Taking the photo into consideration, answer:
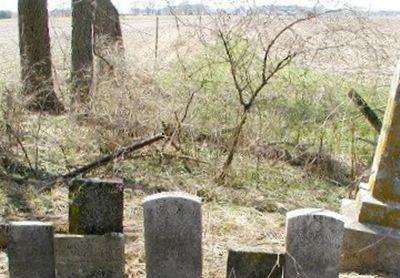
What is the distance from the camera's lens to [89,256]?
4.01 metres

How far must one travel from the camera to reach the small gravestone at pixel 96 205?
3904 mm

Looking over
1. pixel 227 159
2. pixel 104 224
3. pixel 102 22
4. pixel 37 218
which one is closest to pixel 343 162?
pixel 227 159

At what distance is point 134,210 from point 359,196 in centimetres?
212

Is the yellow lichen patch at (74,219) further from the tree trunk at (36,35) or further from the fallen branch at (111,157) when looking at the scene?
the tree trunk at (36,35)

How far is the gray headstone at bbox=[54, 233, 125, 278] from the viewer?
395 cm

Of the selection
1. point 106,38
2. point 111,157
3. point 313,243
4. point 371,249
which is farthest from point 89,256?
point 106,38

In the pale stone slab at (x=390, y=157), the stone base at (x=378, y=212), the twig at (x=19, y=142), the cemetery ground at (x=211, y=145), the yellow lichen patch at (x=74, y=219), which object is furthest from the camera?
the twig at (x=19, y=142)

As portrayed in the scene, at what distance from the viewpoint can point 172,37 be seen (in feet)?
27.0

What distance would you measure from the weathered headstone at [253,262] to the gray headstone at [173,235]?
0.78ft

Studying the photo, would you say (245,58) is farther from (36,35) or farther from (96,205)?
(36,35)

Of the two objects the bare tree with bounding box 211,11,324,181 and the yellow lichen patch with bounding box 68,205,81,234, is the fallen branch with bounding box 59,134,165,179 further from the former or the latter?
the yellow lichen patch with bounding box 68,205,81,234

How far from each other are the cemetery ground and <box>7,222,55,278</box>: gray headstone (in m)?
1.66

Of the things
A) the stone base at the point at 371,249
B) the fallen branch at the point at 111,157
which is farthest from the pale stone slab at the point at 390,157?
the fallen branch at the point at 111,157

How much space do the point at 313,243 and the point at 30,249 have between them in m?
1.79
